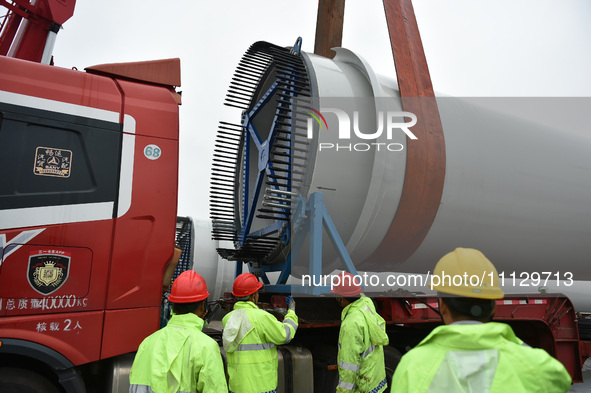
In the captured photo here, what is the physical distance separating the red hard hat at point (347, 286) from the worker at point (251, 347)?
1.71ft

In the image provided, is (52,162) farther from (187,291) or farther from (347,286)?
(347,286)

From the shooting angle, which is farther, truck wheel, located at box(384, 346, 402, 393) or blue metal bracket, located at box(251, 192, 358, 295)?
truck wheel, located at box(384, 346, 402, 393)

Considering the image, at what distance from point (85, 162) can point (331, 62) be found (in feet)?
8.25

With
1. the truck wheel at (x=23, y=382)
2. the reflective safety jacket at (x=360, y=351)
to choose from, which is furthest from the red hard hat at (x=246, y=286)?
the truck wheel at (x=23, y=382)

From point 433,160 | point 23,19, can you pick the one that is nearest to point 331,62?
point 433,160

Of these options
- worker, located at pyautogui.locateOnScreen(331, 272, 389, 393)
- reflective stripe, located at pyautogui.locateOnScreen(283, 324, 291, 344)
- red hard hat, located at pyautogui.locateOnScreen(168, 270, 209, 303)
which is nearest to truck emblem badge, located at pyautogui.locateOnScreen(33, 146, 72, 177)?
red hard hat, located at pyautogui.locateOnScreen(168, 270, 209, 303)

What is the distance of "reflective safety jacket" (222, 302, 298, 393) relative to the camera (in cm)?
316

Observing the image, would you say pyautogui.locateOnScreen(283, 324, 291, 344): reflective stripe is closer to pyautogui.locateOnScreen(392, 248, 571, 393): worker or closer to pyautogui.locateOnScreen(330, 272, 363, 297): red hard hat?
pyautogui.locateOnScreen(330, 272, 363, 297): red hard hat

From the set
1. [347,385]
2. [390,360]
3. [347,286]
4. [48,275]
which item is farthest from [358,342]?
[48,275]

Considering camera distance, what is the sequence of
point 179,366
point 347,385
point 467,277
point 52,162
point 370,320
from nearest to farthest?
1. point 467,277
2. point 179,366
3. point 52,162
4. point 347,385
5. point 370,320

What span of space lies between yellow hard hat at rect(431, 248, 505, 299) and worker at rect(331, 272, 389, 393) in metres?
1.94

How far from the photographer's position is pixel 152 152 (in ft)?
10.3

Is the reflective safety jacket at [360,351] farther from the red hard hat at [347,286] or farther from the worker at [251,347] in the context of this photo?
the worker at [251,347]

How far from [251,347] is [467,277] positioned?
7.00 ft
